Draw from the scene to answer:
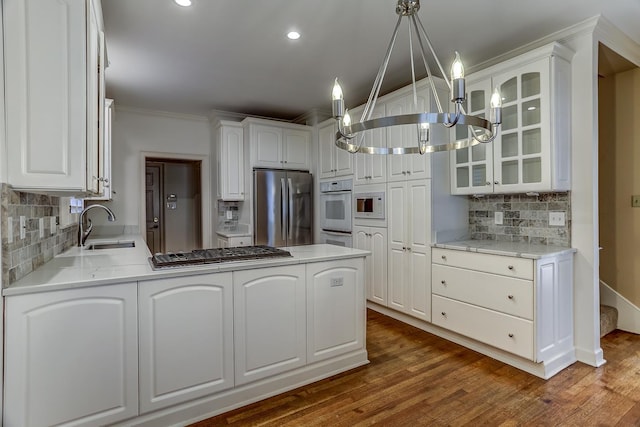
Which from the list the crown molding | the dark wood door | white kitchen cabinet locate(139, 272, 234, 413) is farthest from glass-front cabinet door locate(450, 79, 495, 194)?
the dark wood door

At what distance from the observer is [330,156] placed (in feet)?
14.6

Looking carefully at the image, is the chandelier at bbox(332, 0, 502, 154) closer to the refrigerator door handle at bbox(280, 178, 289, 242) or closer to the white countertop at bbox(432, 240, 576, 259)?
the white countertop at bbox(432, 240, 576, 259)

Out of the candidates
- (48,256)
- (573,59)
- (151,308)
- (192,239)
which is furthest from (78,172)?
(192,239)

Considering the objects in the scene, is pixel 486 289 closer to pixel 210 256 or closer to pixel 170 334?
pixel 210 256

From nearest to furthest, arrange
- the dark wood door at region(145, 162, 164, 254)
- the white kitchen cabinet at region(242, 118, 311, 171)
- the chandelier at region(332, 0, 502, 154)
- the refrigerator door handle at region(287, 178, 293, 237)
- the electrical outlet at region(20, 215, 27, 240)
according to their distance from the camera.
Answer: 1. the chandelier at region(332, 0, 502, 154)
2. the electrical outlet at region(20, 215, 27, 240)
3. the white kitchen cabinet at region(242, 118, 311, 171)
4. the refrigerator door handle at region(287, 178, 293, 237)
5. the dark wood door at region(145, 162, 164, 254)

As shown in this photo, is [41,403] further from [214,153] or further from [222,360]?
[214,153]

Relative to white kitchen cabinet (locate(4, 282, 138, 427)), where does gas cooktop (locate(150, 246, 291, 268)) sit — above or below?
above

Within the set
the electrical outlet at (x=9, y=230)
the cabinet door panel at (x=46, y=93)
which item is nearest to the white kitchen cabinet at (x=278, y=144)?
the cabinet door panel at (x=46, y=93)

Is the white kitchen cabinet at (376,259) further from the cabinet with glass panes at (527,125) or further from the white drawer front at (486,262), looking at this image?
the cabinet with glass panes at (527,125)

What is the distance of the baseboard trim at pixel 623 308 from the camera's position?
10.1 feet

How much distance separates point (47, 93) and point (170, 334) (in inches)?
51.3

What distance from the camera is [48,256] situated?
223 centimetres

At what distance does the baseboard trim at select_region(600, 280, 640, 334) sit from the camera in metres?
3.09

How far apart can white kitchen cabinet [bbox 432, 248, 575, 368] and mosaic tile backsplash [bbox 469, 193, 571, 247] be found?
27cm
